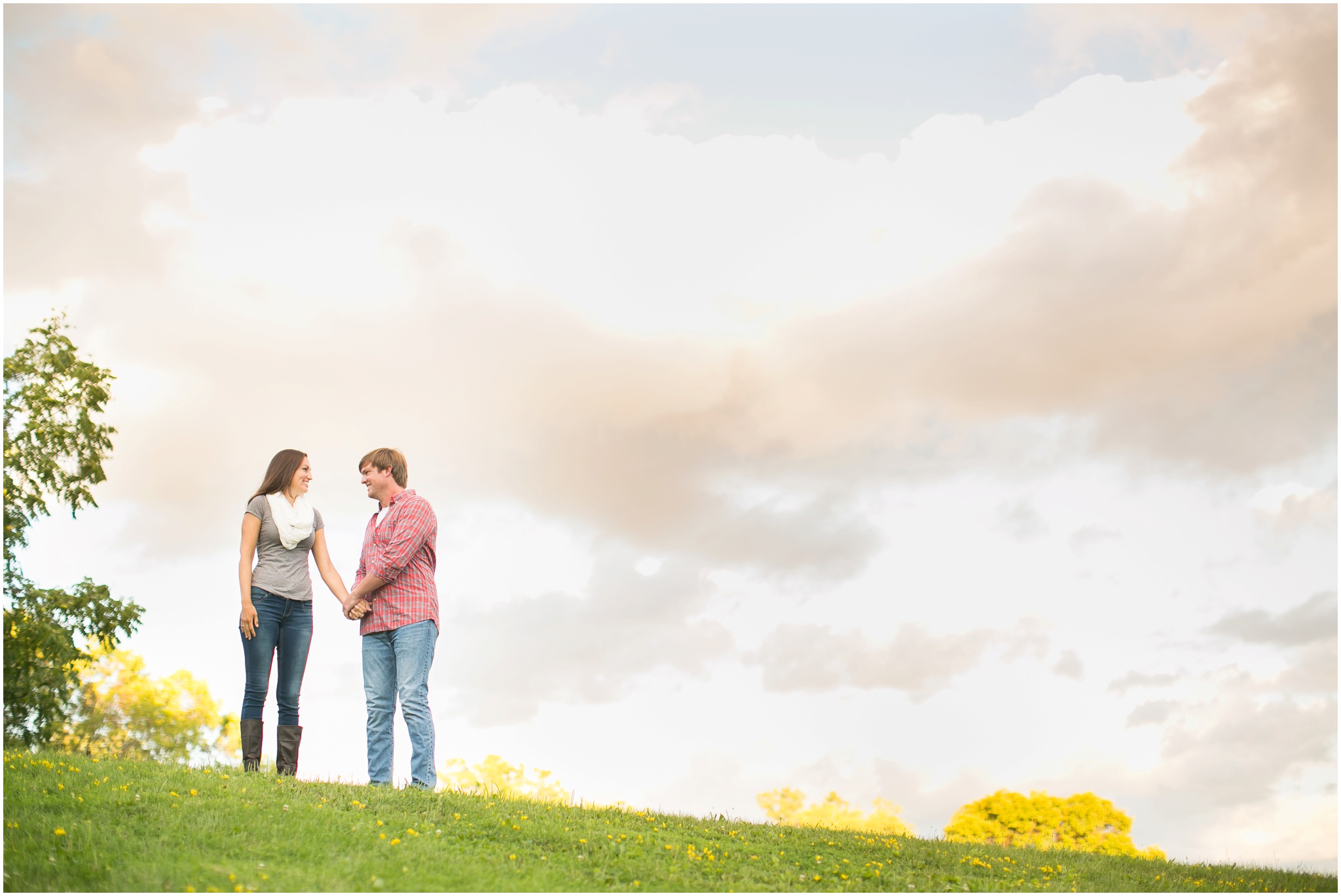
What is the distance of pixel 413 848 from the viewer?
20.6ft

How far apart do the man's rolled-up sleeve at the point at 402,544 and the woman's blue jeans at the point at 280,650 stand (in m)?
0.75

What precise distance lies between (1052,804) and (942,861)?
743 inches

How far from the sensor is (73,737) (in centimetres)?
2967

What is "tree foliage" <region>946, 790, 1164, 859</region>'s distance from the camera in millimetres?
23703

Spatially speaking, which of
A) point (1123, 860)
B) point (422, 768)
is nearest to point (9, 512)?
point (422, 768)

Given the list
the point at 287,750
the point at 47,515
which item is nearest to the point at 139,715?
the point at 47,515

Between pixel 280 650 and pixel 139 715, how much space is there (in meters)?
27.3

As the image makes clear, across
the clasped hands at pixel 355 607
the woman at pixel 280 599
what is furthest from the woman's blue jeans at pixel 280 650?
the clasped hands at pixel 355 607

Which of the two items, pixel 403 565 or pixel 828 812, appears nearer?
pixel 403 565

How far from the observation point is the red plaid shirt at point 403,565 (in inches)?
330

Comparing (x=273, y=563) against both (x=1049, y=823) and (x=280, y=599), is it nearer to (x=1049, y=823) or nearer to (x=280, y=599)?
(x=280, y=599)

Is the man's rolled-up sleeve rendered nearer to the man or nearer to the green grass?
the man

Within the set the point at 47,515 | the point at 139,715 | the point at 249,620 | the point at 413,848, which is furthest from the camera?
the point at 139,715

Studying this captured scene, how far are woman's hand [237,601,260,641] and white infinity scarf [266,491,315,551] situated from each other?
1.89 feet
